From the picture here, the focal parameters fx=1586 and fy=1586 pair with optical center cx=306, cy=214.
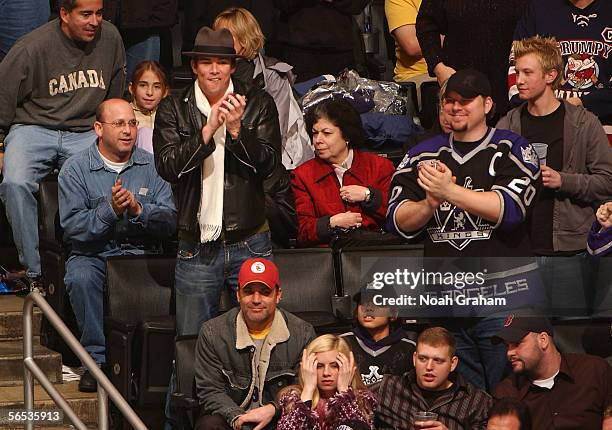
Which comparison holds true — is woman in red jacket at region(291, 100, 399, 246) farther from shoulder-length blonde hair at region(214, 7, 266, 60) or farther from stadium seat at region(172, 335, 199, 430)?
stadium seat at region(172, 335, 199, 430)

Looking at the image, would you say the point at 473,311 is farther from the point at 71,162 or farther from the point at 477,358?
the point at 71,162

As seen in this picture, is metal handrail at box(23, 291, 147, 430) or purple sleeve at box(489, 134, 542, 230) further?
purple sleeve at box(489, 134, 542, 230)

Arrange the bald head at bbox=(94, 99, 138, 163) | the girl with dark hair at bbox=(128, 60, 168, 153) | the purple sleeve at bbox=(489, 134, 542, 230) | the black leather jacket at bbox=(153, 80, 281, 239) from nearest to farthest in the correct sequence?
the purple sleeve at bbox=(489, 134, 542, 230)
the black leather jacket at bbox=(153, 80, 281, 239)
the bald head at bbox=(94, 99, 138, 163)
the girl with dark hair at bbox=(128, 60, 168, 153)

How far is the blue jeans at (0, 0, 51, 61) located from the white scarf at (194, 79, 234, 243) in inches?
112

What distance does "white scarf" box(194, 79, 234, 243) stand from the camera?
7.89 m

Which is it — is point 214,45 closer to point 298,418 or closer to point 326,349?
point 326,349

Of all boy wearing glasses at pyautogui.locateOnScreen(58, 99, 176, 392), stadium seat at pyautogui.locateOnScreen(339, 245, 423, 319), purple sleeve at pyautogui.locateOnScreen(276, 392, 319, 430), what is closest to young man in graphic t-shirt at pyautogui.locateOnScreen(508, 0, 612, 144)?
stadium seat at pyautogui.locateOnScreen(339, 245, 423, 319)

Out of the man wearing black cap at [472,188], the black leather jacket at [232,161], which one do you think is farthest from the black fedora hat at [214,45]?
the man wearing black cap at [472,188]

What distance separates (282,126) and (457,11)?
52.0 inches

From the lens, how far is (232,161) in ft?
26.1

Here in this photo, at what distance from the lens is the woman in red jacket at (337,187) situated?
907cm

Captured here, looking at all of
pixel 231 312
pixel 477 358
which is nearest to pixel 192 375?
pixel 231 312

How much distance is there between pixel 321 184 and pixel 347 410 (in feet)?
6.93

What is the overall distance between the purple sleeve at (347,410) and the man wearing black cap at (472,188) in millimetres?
594
